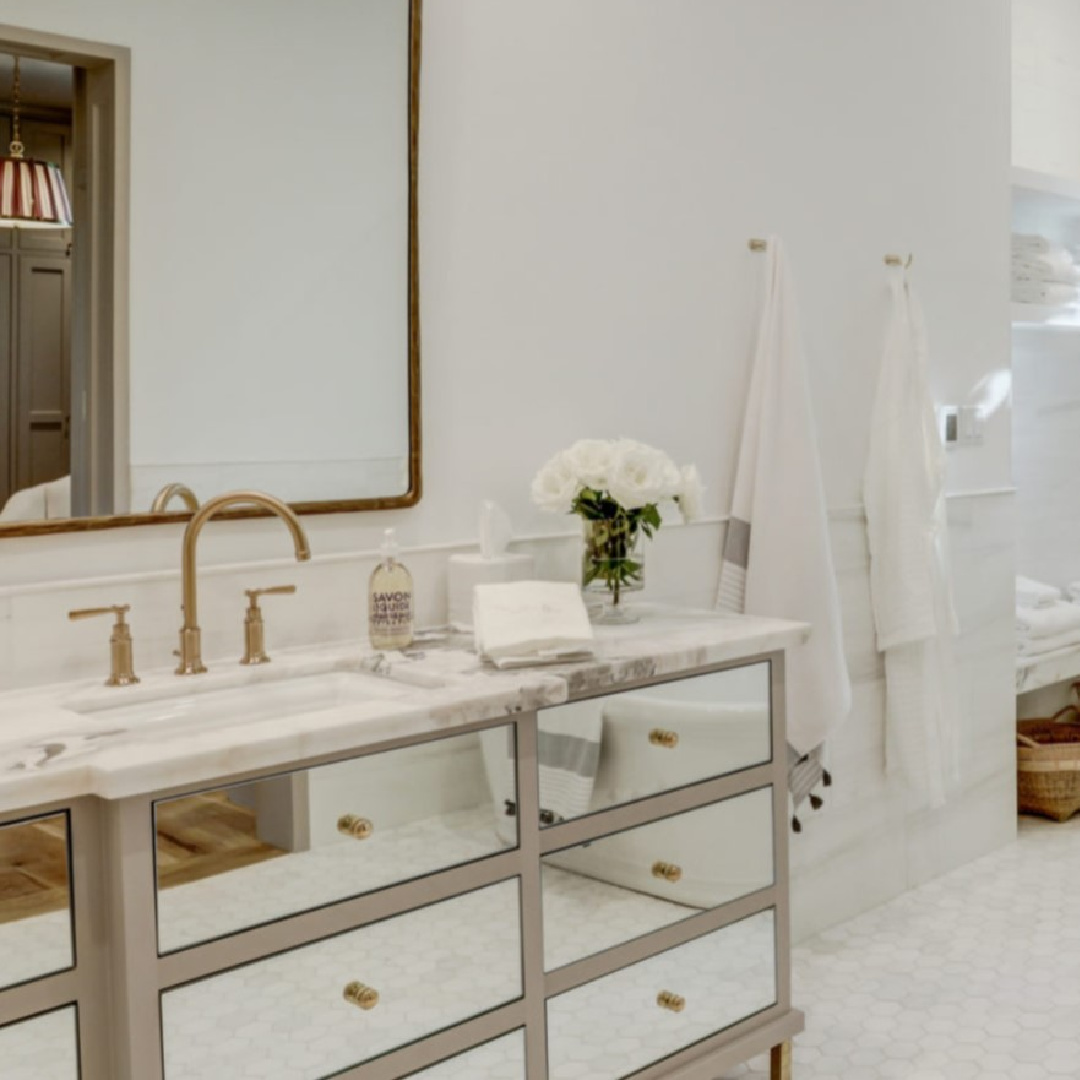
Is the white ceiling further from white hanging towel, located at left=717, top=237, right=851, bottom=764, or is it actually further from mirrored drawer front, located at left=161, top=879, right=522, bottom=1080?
white hanging towel, located at left=717, top=237, right=851, bottom=764

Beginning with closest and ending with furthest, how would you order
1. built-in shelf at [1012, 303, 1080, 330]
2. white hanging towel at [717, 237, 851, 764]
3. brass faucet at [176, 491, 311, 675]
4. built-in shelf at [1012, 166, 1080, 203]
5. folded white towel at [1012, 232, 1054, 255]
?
brass faucet at [176, 491, 311, 675]
white hanging towel at [717, 237, 851, 764]
built-in shelf at [1012, 166, 1080, 203]
built-in shelf at [1012, 303, 1080, 330]
folded white towel at [1012, 232, 1054, 255]

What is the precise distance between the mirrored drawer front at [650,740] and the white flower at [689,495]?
295mm

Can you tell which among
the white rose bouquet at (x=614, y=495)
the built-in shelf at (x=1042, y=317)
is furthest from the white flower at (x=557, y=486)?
the built-in shelf at (x=1042, y=317)

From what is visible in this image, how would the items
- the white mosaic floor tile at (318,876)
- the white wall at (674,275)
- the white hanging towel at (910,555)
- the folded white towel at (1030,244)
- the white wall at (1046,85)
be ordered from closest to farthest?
the white mosaic floor tile at (318,876), the white wall at (674,275), the white hanging towel at (910,555), the folded white towel at (1030,244), the white wall at (1046,85)

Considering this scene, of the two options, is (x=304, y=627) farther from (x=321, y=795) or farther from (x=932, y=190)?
(x=932, y=190)

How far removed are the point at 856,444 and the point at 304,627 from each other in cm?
158

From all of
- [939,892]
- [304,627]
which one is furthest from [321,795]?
[939,892]

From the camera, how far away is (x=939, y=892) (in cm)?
342

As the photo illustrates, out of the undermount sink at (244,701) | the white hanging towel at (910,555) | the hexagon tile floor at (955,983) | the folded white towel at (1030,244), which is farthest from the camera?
the folded white towel at (1030,244)

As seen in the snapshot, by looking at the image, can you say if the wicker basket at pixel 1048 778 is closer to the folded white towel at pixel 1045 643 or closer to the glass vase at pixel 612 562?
the folded white towel at pixel 1045 643

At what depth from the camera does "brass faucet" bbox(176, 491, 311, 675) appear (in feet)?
6.40

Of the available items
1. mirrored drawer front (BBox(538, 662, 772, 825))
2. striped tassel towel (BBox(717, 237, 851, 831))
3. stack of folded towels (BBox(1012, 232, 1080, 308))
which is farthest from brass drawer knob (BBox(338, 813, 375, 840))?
stack of folded towels (BBox(1012, 232, 1080, 308))

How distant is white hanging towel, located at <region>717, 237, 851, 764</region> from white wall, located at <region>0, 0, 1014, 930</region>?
57 millimetres

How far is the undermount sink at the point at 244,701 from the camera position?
1.83 meters
